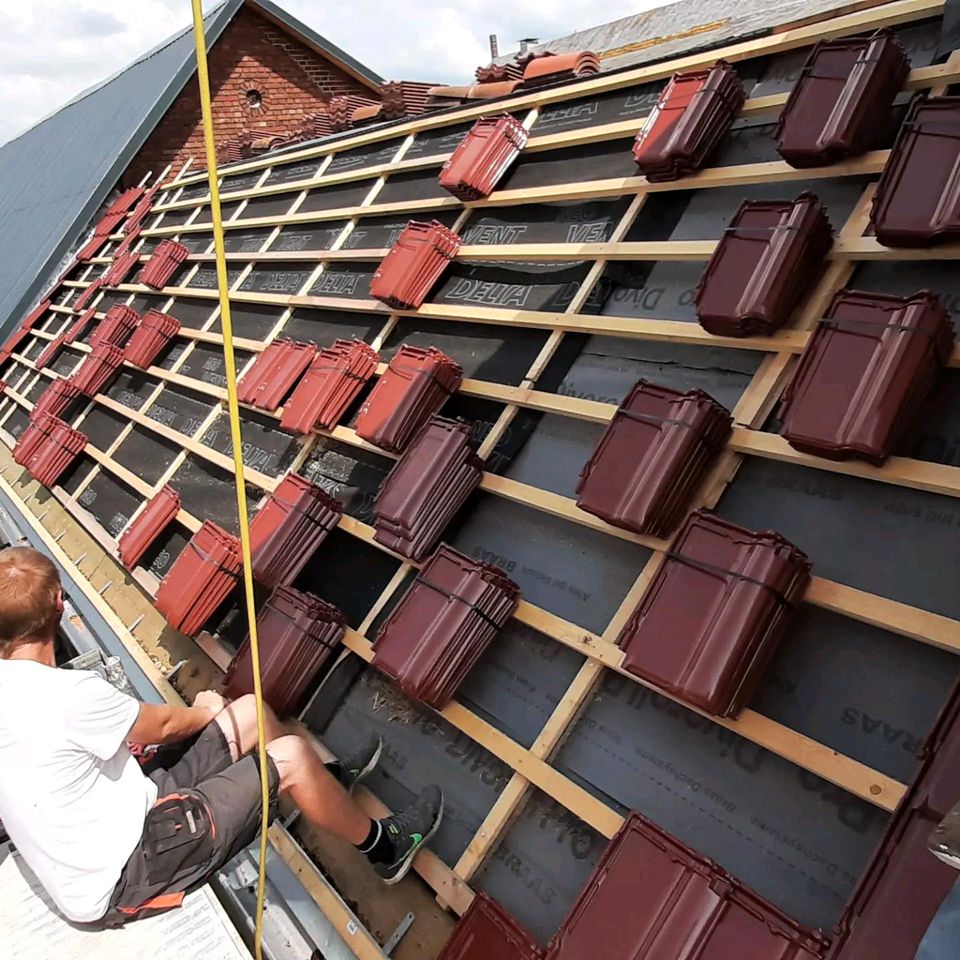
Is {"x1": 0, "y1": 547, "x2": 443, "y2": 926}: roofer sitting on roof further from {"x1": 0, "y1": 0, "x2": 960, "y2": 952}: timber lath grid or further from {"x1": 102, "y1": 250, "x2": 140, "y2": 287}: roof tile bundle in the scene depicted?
{"x1": 102, "y1": 250, "x2": 140, "y2": 287}: roof tile bundle

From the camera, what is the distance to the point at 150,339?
6645mm

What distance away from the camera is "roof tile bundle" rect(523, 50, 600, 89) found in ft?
16.3

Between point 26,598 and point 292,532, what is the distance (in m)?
1.43

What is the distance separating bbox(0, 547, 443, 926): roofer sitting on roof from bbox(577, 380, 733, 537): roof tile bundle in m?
1.31

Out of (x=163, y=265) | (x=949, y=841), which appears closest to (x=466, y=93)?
(x=163, y=265)

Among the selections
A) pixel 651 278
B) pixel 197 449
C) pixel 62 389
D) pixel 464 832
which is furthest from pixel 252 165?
pixel 464 832

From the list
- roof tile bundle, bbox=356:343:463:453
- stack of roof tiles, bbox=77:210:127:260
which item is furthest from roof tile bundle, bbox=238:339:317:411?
stack of roof tiles, bbox=77:210:127:260

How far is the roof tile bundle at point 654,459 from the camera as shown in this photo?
101 inches

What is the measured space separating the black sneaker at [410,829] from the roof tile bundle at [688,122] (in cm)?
275

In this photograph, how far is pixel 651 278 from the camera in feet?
11.2

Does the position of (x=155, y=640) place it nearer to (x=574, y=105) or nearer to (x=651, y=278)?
(x=651, y=278)

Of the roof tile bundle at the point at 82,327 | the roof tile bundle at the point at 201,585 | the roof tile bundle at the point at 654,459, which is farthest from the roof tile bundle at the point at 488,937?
the roof tile bundle at the point at 82,327

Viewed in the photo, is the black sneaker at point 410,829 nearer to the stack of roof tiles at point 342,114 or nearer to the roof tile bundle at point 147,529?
the roof tile bundle at point 147,529

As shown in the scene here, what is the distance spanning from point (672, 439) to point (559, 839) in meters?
1.37
